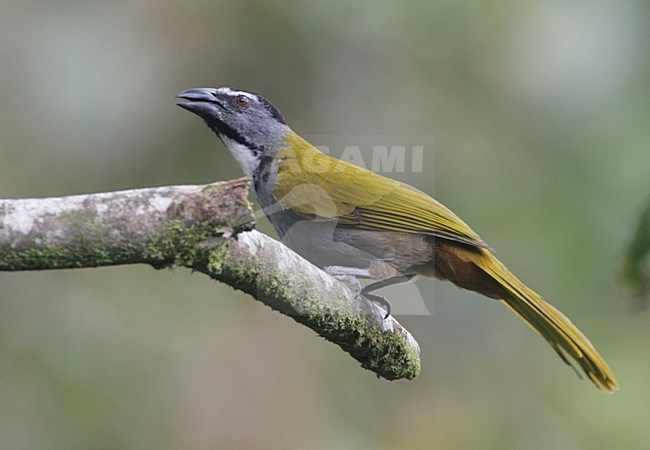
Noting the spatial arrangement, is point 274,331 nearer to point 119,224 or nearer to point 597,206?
point 597,206

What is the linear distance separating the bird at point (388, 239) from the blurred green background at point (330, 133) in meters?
1.01

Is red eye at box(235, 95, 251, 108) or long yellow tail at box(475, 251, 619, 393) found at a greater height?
red eye at box(235, 95, 251, 108)

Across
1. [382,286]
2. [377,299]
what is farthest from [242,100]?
[377,299]

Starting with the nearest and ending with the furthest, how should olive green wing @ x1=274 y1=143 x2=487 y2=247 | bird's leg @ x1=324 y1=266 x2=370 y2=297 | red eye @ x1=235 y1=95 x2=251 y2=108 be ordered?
bird's leg @ x1=324 y1=266 x2=370 y2=297
olive green wing @ x1=274 y1=143 x2=487 y2=247
red eye @ x1=235 y1=95 x2=251 y2=108

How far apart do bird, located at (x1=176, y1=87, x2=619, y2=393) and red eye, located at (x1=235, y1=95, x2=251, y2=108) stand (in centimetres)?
33

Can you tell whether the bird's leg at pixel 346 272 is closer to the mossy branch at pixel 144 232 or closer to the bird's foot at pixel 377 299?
the bird's foot at pixel 377 299

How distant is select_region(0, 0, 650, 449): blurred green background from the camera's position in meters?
4.96

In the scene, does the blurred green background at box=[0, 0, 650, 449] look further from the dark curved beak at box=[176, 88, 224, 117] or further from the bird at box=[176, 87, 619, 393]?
the bird at box=[176, 87, 619, 393]

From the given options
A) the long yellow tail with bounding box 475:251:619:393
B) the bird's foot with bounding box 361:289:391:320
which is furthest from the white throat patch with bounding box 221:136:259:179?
the long yellow tail with bounding box 475:251:619:393

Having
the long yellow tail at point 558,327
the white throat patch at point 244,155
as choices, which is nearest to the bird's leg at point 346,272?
the long yellow tail at point 558,327

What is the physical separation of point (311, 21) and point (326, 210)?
78.3 inches

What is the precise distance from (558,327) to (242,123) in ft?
6.38

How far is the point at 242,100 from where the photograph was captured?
466cm

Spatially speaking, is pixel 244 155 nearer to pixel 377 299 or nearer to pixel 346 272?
pixel 346 272
